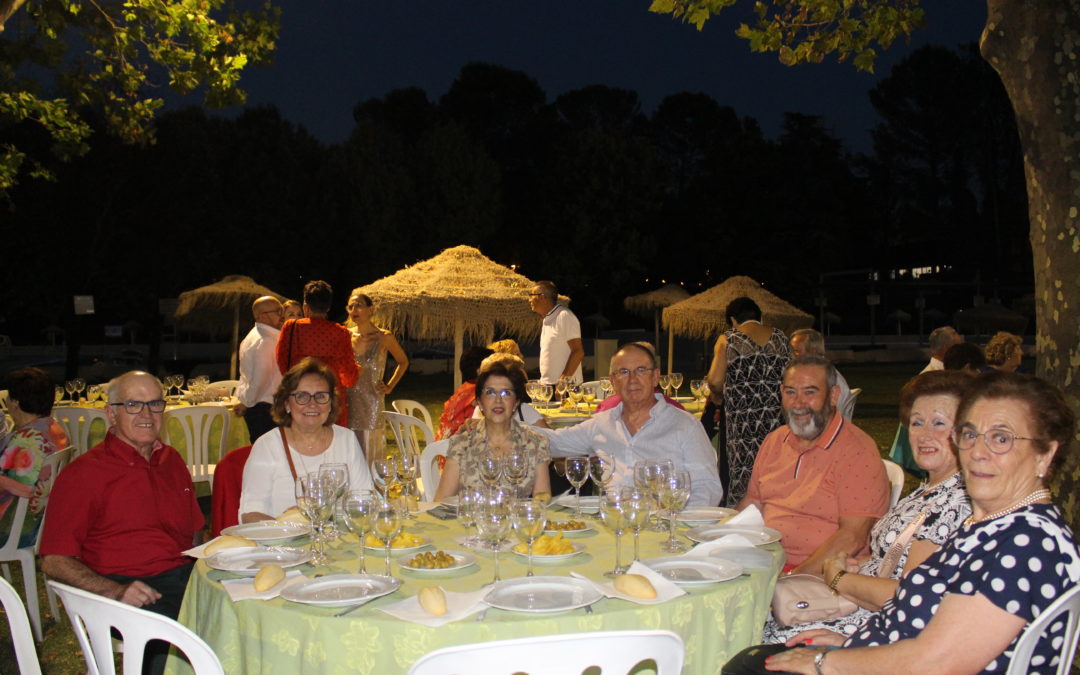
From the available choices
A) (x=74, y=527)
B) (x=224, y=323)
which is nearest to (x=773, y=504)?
(x=74, y=527)

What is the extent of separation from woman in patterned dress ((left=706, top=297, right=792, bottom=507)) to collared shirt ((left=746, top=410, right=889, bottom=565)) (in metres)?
2.32

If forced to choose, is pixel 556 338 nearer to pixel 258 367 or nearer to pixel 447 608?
pixel 258 367

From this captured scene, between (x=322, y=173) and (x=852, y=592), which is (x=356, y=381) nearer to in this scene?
(x=852, y=592)

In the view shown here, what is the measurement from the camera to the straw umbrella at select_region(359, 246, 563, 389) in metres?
10.9

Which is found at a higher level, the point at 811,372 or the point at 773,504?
the point at 811,372

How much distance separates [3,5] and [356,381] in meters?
3.62

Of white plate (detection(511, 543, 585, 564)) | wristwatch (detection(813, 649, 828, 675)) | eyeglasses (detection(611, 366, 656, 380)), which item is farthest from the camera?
eyeglasses (detection(611, 366, 656, 380))

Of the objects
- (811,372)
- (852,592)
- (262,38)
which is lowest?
(852,592)

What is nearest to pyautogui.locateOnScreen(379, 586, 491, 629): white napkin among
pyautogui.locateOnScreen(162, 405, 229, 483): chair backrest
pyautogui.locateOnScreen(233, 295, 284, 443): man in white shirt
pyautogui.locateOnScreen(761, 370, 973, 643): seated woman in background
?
pyautogui.locateOnScreen(761, 370, 973, 643): seated woman in background

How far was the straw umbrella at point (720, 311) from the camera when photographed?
1962 cm

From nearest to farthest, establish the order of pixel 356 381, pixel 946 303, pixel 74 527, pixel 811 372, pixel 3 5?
pixel 74 527 → pixel 811 372 → pixel 3 5 → pixel 356 381 → pixel 946 303

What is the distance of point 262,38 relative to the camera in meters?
7.68

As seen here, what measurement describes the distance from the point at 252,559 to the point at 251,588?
309 millimetres

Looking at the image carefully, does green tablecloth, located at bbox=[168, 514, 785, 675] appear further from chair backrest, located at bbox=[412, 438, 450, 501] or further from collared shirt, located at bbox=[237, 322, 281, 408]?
collared shirt, located at bbox=[237, 322, 281, 408]
